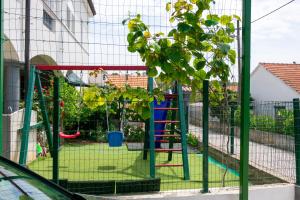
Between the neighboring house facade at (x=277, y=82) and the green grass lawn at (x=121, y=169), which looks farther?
the neighboring house facade at (x=277, y=82)

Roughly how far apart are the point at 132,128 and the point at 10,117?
7.38 m

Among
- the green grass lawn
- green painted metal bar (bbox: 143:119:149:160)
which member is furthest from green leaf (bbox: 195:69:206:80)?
green painted metal bar (bbox: 143:119:149:160)

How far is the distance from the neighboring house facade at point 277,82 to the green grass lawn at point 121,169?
13.6 metres

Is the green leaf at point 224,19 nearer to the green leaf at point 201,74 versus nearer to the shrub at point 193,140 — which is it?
the green leaf at point 201,74

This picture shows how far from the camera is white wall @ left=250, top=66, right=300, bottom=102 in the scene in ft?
70.7

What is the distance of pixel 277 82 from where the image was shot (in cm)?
2261

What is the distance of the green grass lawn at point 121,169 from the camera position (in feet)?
21.3

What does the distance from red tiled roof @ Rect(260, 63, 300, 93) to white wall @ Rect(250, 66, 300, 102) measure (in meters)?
0.22

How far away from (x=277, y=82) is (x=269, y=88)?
1.19 m

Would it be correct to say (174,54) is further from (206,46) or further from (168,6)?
(168,6)

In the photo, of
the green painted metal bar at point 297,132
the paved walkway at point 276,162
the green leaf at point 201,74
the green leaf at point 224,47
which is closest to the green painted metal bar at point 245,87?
the green leaf at point 224,47

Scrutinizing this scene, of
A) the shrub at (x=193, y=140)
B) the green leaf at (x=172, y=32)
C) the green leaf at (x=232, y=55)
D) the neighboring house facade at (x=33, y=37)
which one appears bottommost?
the shrub at (x=193, y=140)

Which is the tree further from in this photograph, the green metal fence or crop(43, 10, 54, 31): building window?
crop(43, 10, 54, 31): building window

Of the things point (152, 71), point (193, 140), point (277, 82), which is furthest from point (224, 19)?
Result: point (277, 82)
